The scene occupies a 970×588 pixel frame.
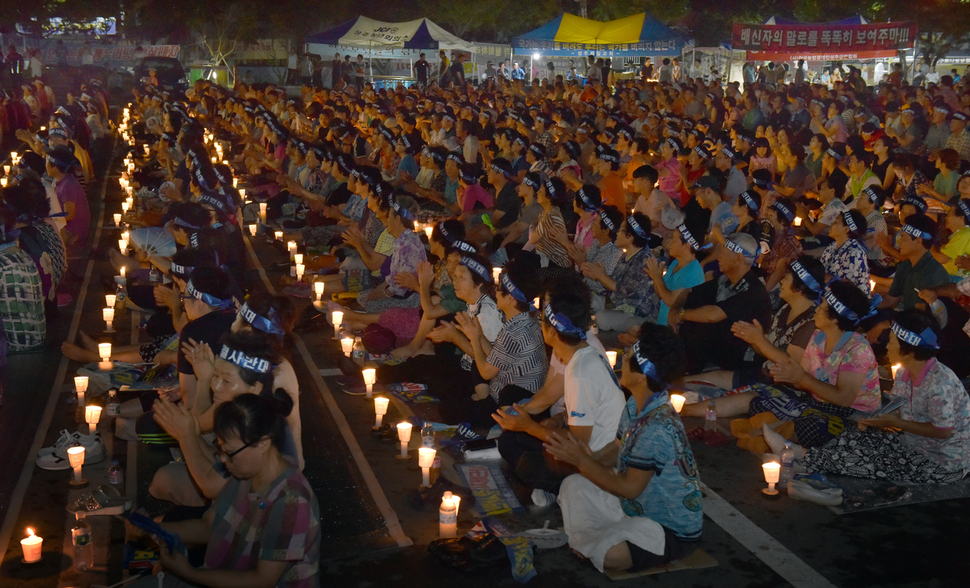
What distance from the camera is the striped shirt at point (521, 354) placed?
652 centimetres

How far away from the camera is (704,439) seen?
23.1 ft

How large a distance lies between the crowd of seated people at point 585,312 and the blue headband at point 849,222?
0.07 ft

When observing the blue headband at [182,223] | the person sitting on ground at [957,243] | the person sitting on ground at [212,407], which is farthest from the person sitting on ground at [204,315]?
the person sitting on ground at [957,243]

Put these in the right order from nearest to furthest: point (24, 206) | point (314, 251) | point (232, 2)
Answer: point (24, 206), point (314, 251), point (232, 2)

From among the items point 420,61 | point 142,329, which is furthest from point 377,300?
point 420,61

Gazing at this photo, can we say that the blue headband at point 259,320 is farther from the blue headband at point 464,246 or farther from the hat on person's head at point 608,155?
the hat on person's head at point 608,155

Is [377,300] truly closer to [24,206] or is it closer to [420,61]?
[24,206]

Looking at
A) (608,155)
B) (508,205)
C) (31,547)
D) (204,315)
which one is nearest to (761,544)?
(204,315)

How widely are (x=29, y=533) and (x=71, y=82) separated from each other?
38.0 metres

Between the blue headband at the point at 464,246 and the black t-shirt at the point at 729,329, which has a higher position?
the blue headband at the point at 464,246

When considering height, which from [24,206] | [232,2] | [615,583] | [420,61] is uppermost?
[232,2]

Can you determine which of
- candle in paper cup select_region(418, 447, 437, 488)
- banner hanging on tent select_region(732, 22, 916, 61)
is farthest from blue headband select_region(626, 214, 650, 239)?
banner hanging on tent select_region(732, 22, 916, 61)

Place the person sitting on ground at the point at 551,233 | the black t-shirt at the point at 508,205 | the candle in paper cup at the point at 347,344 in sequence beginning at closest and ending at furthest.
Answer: the candle in paper cup at the point at 347,344
the person sitting on ground at the point at 551,233
the black t-shirt at the point at 508,205

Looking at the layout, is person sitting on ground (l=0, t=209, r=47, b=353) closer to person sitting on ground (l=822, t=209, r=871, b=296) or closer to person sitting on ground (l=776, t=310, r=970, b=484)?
person sitting on ground (l=776, t=310, r=970, b=484)
